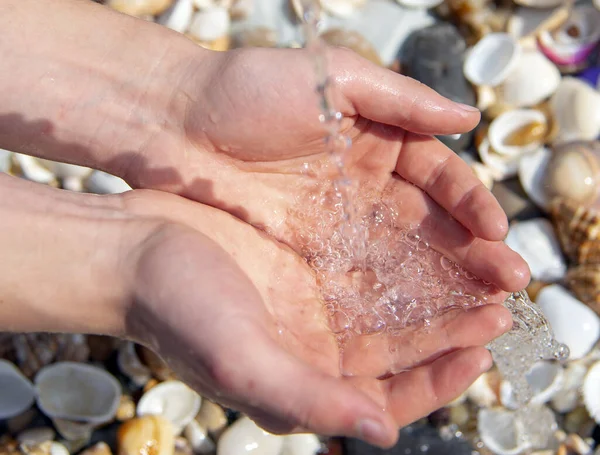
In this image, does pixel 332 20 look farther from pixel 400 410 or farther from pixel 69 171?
pixel 400 410

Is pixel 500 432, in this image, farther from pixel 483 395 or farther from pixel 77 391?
pixel 77 391

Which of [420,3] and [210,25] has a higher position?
[420,3]

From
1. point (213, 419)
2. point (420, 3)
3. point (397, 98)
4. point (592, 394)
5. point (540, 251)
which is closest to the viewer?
point (397, 98)

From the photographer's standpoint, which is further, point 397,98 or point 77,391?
point 77,391

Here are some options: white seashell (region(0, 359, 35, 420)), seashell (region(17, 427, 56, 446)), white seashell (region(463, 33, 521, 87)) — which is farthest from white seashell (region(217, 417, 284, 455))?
white seashell (region(463, 33, 521, 87))

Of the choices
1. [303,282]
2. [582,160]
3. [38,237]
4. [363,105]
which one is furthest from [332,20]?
[38,237]

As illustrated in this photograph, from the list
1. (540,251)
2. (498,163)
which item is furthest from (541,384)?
(498,163)

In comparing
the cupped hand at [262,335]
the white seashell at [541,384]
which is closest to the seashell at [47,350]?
the cupped hand at [262,335]

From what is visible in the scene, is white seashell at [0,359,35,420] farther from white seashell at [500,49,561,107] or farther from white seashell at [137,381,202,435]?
white seashell at [500,49,561,107]
